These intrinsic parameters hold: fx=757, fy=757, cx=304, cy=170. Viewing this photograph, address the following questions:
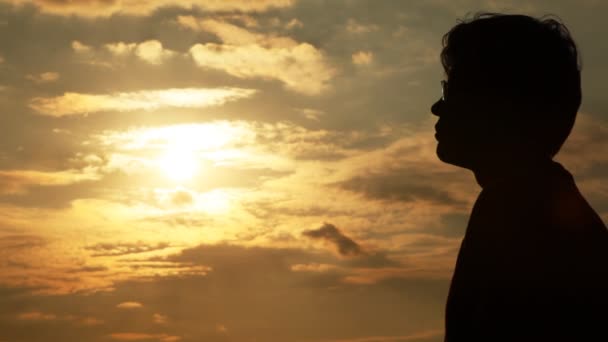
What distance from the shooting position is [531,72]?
13.3 ft

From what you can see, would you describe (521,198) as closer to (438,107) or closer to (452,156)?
(452,156)

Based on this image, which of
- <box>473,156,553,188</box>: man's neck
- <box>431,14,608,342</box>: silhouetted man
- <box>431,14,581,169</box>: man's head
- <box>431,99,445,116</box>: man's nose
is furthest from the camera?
<box>431,99,445,116</box>: man's nose

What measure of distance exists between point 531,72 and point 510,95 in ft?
0.53

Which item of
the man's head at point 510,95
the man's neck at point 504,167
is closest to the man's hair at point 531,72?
the man's head at point 510,95

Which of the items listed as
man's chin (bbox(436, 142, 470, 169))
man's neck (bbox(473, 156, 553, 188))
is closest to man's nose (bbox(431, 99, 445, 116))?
man's chin (bbox(436, 142, 470, 169))

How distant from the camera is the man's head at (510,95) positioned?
4.02 meters

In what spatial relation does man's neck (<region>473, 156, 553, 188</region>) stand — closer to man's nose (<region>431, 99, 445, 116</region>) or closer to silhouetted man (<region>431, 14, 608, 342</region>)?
silhouetted man (<region>431, 14, 608, 342</region>)

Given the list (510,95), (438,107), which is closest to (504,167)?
(510,95)

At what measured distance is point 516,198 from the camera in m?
3.61

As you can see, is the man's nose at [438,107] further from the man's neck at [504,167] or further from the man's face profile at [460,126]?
the man's neck at [504,167]

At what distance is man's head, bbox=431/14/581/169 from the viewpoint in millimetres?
4016

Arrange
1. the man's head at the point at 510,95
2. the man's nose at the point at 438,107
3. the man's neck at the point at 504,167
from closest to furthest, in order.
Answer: the man's neck at the point at 504,167
the man's head at the point at 510,95
the man's nose at the point at 438,107

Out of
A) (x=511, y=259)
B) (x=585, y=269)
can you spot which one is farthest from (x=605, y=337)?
(x=511, y=259)

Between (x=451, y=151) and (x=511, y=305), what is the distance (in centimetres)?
99
